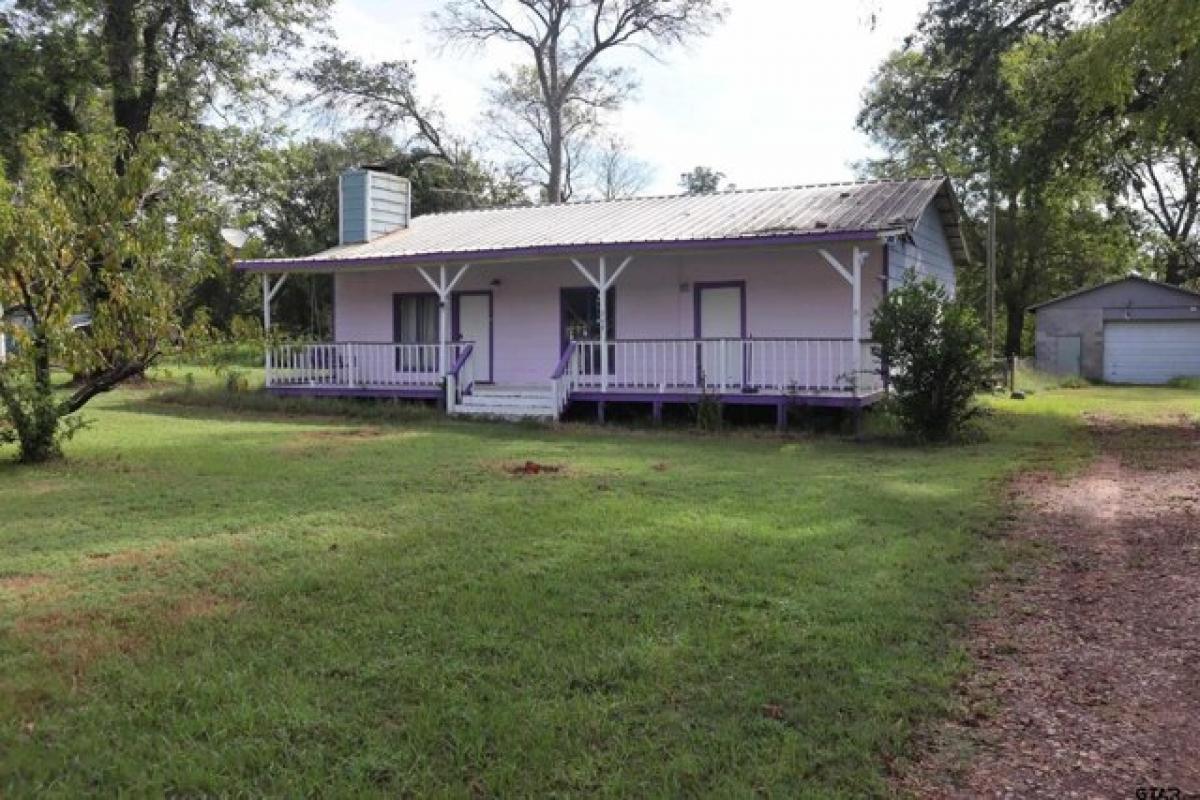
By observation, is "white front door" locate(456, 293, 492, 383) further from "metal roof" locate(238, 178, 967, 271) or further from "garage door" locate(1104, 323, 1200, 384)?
"garage door" locate(1104, 323, 1200, 384)

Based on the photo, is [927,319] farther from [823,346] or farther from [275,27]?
[275,27]

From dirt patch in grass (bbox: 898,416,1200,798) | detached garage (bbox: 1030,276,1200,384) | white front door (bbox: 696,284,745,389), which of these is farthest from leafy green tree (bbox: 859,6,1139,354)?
detached garage (bbox: 1030,276,1200,384)

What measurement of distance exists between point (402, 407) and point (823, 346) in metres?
7.14

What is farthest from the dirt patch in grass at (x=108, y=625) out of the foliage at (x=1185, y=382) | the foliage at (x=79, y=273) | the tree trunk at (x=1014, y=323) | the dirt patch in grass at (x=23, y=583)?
the tree trunk at (x=1014, y=323)

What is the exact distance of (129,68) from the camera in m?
22.6

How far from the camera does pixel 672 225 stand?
16.5 metres

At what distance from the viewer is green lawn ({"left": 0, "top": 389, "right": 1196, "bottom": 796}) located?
3.31 m

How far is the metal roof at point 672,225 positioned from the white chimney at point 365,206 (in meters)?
0.32

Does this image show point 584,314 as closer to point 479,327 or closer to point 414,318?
point 479,327

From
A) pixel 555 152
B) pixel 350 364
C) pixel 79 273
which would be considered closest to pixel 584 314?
pixel 350 364

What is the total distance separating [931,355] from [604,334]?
5063 mm

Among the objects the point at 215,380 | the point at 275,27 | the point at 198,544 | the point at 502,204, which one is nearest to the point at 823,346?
the point at 198,544

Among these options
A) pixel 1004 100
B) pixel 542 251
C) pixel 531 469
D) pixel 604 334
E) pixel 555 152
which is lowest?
pixel 531 469

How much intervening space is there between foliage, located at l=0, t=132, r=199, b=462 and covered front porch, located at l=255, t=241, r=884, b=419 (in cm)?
405
